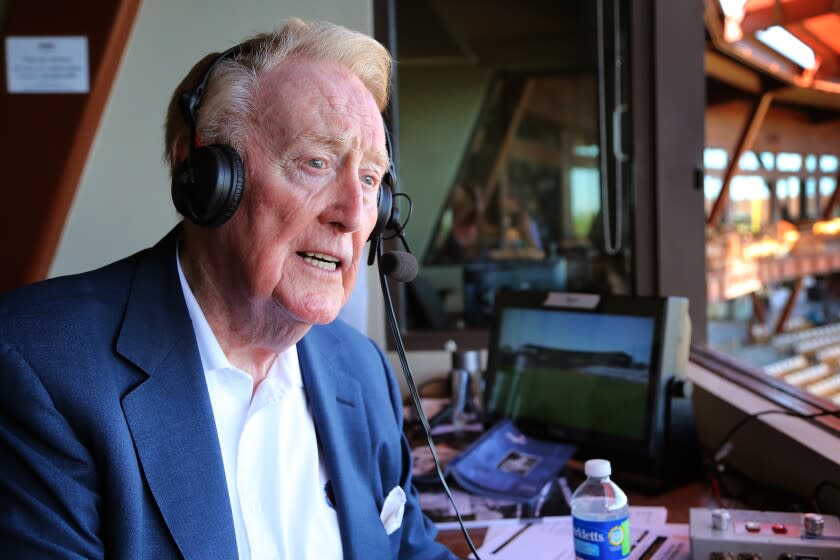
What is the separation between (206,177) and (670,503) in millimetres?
1131

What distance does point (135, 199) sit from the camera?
7.69 feet

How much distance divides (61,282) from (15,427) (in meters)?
0.22

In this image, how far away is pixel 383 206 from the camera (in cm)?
119

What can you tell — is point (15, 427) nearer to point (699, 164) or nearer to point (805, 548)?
point (805, 548)

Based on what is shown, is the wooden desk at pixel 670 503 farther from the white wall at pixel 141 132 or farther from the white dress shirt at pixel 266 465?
the white wall at pixel 141 132

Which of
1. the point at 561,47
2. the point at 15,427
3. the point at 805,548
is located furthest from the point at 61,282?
the point at 561,47

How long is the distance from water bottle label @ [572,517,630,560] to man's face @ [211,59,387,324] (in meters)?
0.49

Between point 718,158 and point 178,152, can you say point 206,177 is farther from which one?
point 718,158

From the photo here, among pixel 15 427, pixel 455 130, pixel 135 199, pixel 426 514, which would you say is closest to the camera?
pixel 15 427

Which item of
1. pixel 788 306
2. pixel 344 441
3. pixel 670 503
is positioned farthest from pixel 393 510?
pixel 788 306

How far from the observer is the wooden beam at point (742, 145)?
7.33m

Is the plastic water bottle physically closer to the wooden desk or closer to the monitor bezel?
the wooden desk

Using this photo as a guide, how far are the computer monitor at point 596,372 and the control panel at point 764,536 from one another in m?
0.37

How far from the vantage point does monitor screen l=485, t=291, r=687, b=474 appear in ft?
5.01
